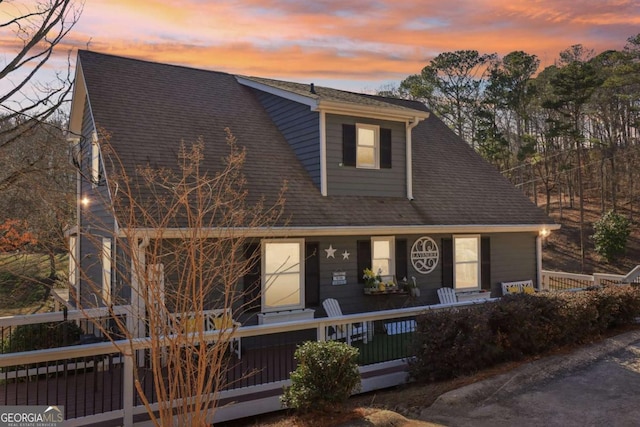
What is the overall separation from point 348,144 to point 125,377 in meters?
7.45

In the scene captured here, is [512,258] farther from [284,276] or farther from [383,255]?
[284,276]

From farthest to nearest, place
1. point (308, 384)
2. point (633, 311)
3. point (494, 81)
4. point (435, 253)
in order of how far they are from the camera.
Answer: point (494, 81) < point (435, 253) < point (633, 311) < point (308, 384)

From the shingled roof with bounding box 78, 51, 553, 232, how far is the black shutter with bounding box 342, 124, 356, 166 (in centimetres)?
76

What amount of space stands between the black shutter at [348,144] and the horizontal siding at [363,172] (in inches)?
3.3

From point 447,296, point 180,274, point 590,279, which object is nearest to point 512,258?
point 590,279

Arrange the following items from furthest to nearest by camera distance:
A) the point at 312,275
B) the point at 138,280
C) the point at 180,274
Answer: the point at 312,275, the point at 180,274, the point at 138,280

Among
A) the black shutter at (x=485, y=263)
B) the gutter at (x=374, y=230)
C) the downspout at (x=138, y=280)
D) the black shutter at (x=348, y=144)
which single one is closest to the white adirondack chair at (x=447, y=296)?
the black shutter at (x=485, y=263)

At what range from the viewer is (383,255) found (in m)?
11.5

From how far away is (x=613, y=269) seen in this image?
1022 inches

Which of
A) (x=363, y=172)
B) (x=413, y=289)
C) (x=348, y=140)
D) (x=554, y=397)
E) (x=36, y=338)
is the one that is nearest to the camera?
(x=554, y=397)

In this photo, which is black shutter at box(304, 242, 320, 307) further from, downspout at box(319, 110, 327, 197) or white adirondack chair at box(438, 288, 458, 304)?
white adirondack chair at box(438, 288, 458, 304)

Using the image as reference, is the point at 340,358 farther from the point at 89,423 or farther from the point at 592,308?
the point at 592,308

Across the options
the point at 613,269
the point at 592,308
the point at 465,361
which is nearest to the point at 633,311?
the point at 592,308

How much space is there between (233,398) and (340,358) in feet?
6.17
